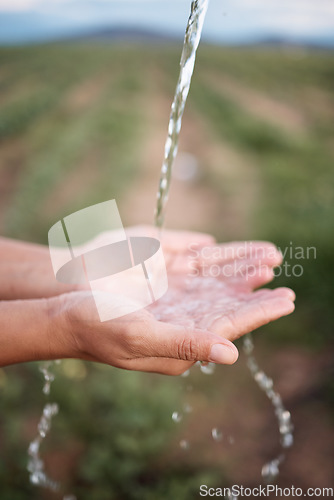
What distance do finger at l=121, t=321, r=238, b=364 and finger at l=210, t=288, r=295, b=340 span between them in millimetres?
109

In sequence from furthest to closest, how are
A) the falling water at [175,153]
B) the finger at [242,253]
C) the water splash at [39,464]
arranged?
the water splash at [39,464] < the falling water at [175,153] < the finger at [242,253]

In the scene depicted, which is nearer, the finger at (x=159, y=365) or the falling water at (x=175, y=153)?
the finger at (x=159, y=365)

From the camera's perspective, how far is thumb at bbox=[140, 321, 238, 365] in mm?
1022

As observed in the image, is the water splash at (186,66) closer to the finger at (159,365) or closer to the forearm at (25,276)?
the forearm at (25,276)

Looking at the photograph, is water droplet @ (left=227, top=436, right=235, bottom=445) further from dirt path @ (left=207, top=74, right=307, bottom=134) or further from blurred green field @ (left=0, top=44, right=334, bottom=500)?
dirt path @ (left=207, top=74, right=307, bottom=134)

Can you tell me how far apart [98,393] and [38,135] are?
22.4 ft

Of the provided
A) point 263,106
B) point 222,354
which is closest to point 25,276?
point 222,354

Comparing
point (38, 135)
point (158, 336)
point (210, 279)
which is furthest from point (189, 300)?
point (38, 135)

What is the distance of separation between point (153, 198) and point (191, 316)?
424cm

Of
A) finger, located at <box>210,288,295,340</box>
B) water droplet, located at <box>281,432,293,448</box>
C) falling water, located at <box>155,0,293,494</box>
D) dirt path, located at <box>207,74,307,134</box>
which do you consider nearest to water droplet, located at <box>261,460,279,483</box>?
falling water, located at <box>155,0,293,494</box>

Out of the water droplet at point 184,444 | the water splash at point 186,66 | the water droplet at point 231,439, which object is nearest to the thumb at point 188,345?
the water splash at point 186,66

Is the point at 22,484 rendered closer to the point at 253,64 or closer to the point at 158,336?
the point at 158,336

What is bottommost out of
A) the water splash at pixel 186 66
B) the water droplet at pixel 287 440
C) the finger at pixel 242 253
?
the water droplet at pixel 287 440

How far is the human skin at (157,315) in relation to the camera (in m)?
1.09
